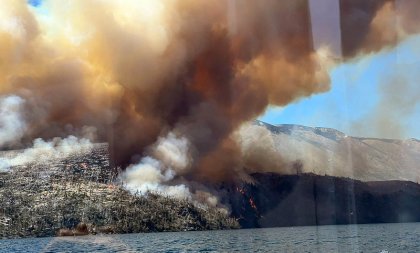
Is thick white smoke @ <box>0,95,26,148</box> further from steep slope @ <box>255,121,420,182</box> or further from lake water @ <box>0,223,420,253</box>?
steep slope @ <box>255,121,420,182</box>

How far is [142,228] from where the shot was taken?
2583 centimetres

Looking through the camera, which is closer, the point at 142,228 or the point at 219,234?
the point at 219,234

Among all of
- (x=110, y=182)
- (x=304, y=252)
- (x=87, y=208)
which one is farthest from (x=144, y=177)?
(x=304, y=252)

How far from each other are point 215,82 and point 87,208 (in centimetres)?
589

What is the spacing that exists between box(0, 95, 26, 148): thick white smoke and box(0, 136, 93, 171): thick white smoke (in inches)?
20.3

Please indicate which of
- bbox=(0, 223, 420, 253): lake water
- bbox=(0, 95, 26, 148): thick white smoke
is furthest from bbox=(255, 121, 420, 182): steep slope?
bbox=(0, 95, 26, 148): thick white smoke

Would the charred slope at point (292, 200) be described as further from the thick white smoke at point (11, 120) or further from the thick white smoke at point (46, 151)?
the thick white smoke at point (11, 120)

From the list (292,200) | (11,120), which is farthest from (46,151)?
(292,200)

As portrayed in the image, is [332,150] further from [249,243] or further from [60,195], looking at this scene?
[60,195]

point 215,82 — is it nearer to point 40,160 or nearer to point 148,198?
point 40,160

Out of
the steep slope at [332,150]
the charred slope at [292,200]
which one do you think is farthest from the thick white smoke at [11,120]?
the charred slope at [292,200]

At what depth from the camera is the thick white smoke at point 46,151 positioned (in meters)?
12.6

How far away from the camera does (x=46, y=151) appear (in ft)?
45.0

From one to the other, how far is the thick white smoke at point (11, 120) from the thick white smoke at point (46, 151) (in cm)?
51
